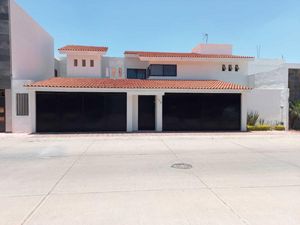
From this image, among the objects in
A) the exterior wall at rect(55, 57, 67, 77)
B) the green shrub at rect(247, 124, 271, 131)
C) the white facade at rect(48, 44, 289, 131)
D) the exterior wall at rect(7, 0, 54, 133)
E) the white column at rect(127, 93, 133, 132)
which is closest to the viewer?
the exterior wall at rect(7, 0, 54, 133)

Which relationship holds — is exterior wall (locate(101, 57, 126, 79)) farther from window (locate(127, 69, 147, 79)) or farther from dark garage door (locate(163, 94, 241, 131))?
dark garage door (locate(163, 94, 241, 131))

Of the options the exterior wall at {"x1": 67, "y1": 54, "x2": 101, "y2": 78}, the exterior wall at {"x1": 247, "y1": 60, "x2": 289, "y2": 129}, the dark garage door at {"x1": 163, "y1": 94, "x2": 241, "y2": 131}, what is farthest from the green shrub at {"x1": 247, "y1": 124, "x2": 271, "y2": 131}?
the exterior wall at {"x1": 67, "y1": 54, "x2": 101, "y2": 78}

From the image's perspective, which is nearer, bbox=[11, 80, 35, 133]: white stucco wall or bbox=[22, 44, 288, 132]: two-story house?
bbox=[11, 80, 35, 133]: white stucco wall

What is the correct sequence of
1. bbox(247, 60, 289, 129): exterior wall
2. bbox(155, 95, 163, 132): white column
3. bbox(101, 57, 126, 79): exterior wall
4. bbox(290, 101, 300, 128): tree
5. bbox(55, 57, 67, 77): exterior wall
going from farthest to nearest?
1. bbox(55, 57, 67, 77): exterior wall
2. bbox(101, 57, 126, 79): exterior wall
3. bbox(247, 60, 289, 129): exterior wall
4. bbox(290, 101, 300, 128): tree
5. bbox(155, 95, 163, 132): white column

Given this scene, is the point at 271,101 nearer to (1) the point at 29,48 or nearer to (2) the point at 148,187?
(2) the point at 148,187

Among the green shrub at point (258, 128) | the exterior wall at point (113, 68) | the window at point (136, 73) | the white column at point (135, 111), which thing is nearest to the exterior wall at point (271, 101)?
the green shrub at point (258, 128)

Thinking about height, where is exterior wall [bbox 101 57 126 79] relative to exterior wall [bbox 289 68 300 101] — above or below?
above

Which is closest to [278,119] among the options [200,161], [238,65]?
[238,65]

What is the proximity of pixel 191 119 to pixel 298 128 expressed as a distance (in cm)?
890

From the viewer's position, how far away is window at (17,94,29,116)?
56.5 feet

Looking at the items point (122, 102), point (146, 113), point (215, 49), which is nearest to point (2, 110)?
point (122, 102)

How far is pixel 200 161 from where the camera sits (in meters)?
9.13

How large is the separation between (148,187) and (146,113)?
12.7 meters

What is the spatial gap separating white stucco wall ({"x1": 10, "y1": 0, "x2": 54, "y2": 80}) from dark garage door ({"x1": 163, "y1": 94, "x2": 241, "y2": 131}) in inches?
422
